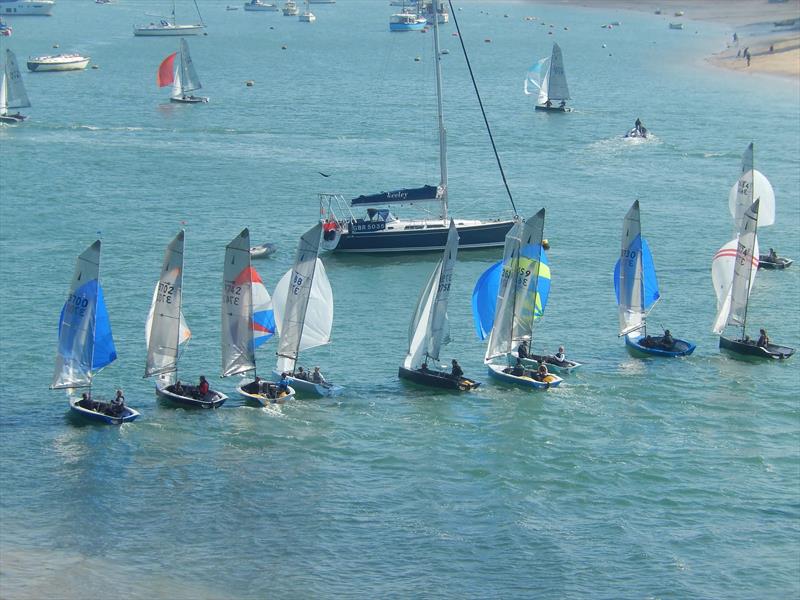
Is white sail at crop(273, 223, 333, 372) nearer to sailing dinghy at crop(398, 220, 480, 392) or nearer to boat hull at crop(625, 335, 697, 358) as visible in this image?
sailing dinghy at crop(398, 220, 480, 392)

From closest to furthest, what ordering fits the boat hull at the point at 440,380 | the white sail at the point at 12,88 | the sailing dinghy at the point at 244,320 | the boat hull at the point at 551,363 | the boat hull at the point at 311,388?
the sailing dinghy at the point at 244,320
the boat hull at the point at 311,388
the boat hull at the point at 440,380
the boat hull at the point at 551,363
the white sail at the point at 12,88

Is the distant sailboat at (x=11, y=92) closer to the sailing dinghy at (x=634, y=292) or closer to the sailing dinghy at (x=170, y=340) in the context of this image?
the sailing dinghy at (x=170, y=340)

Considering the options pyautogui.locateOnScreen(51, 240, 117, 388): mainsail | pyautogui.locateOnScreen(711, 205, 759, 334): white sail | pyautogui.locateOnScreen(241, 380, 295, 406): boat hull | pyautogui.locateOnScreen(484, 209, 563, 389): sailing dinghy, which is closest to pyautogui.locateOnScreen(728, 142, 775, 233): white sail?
pyautogui.locateOnScreen(711, 205, 759, 334): white sail

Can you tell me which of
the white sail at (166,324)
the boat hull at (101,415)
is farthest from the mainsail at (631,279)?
the boat hull at (101,415)

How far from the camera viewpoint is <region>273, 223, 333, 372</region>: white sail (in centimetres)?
6059

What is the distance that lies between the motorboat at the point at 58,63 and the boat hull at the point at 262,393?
125837 mm

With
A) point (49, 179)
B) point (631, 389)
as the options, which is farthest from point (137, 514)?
point (49, 179)

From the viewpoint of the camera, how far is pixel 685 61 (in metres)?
192

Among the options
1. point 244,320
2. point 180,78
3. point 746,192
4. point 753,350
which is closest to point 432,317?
point 244,320

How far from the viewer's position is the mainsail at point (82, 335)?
187 feet

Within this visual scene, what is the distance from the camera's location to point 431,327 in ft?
204

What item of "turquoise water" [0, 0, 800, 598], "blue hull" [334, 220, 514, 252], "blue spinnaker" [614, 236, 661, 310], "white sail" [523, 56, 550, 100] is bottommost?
"turquoise water" [0, 0, 800, 598]

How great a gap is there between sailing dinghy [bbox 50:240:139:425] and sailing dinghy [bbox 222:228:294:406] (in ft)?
16.8

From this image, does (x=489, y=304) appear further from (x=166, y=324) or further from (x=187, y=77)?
(x=187, y=77)
